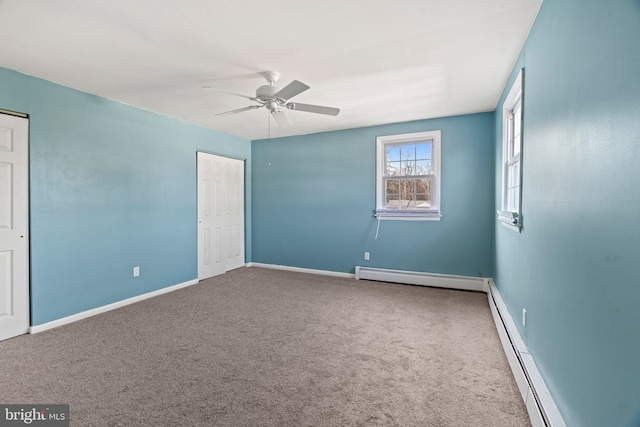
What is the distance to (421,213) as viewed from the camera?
4.58 meters

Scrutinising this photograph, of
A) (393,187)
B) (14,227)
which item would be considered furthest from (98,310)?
(393,187)

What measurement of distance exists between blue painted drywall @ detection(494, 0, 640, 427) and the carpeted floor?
2.09ft

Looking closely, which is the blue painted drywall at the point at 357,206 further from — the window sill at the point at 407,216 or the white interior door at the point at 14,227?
the white interior door at the point at 14,227

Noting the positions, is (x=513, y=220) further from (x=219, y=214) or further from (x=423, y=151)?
(x=219, y=214)

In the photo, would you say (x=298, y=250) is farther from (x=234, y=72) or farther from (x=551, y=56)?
(x=551, y=56)

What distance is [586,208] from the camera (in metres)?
1.26

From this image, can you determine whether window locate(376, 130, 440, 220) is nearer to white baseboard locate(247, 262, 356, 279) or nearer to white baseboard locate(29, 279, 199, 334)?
white baseboard locate(247, 262, 356, 279)

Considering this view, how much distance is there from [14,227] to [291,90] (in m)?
2.89

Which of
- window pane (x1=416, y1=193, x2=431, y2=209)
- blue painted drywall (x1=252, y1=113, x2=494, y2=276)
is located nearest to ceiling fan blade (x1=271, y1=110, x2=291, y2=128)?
blue painted drywall (x1=252, y1=113, x2=494, y2=276)

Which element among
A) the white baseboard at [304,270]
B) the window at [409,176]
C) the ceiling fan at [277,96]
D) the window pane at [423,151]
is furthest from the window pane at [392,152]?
the ceiling fan at [277,96]

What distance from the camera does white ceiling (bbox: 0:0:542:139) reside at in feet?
6.41

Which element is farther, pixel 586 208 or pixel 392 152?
pixel 392 152

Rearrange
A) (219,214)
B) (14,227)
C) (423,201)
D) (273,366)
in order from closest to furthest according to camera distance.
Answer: (273,366) < (14,227) < (423,201) < (219,214)

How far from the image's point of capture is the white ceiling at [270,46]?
1.96 m
